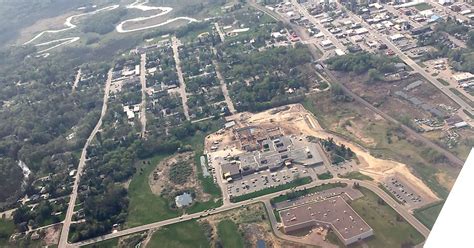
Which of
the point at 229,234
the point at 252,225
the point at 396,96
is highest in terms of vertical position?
the point at 396,96

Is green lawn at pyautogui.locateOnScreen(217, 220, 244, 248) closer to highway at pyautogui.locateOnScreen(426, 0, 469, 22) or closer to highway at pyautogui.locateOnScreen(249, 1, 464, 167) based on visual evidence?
highway at pyautogui.locateOnScreen(249, 1, 464, 167)

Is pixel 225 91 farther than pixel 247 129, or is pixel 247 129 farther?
pixel 225 91

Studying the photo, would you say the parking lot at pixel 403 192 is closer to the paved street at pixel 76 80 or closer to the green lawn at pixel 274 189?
the green lawn at pixel 274 189

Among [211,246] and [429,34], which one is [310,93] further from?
[211,246]

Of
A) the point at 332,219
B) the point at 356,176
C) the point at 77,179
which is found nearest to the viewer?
the point at 332,219

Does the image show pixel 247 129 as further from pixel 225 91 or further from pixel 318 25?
pixel 318 25

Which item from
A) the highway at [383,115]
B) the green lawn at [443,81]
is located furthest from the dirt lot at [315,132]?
the green lawn at [443,81]

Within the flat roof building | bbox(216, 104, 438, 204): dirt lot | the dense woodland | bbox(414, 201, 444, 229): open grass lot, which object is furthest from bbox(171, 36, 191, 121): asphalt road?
the flat roof building

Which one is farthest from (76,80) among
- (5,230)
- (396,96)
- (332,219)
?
(332,219)
